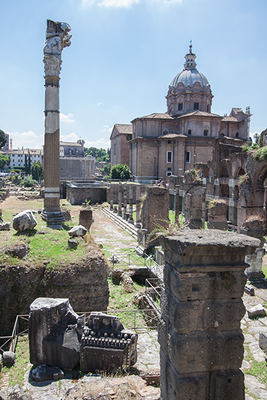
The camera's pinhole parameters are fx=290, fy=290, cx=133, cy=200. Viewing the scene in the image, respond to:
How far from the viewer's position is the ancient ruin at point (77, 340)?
16.6ft

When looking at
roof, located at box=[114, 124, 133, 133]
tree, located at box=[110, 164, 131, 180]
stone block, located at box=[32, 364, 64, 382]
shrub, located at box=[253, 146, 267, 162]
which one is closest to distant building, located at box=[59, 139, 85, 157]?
roof, located at box=[114, 124, 133, 133]

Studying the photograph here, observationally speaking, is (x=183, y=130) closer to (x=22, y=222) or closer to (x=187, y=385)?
(x=22, y=222)

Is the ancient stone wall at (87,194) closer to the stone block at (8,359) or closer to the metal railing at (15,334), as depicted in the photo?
the metal railing at (15,334)

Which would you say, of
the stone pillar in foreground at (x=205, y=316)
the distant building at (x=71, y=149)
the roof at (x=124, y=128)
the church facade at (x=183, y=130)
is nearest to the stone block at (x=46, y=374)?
the stone pillar in foreground at (x=205, y=316)

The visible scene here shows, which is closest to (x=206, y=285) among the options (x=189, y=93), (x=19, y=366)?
(x=19, y=366)

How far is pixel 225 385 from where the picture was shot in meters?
3.53

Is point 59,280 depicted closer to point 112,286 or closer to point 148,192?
point 112,286

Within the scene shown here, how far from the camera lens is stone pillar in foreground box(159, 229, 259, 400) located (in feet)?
11.1

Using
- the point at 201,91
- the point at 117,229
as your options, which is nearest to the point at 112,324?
the point at 117,229

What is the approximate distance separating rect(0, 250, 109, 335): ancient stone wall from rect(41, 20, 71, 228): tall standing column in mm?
5624

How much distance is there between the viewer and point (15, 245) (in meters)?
7.53

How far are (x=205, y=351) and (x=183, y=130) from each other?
3923 cm

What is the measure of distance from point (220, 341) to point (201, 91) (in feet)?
145

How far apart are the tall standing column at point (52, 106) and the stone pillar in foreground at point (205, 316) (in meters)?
10.0
